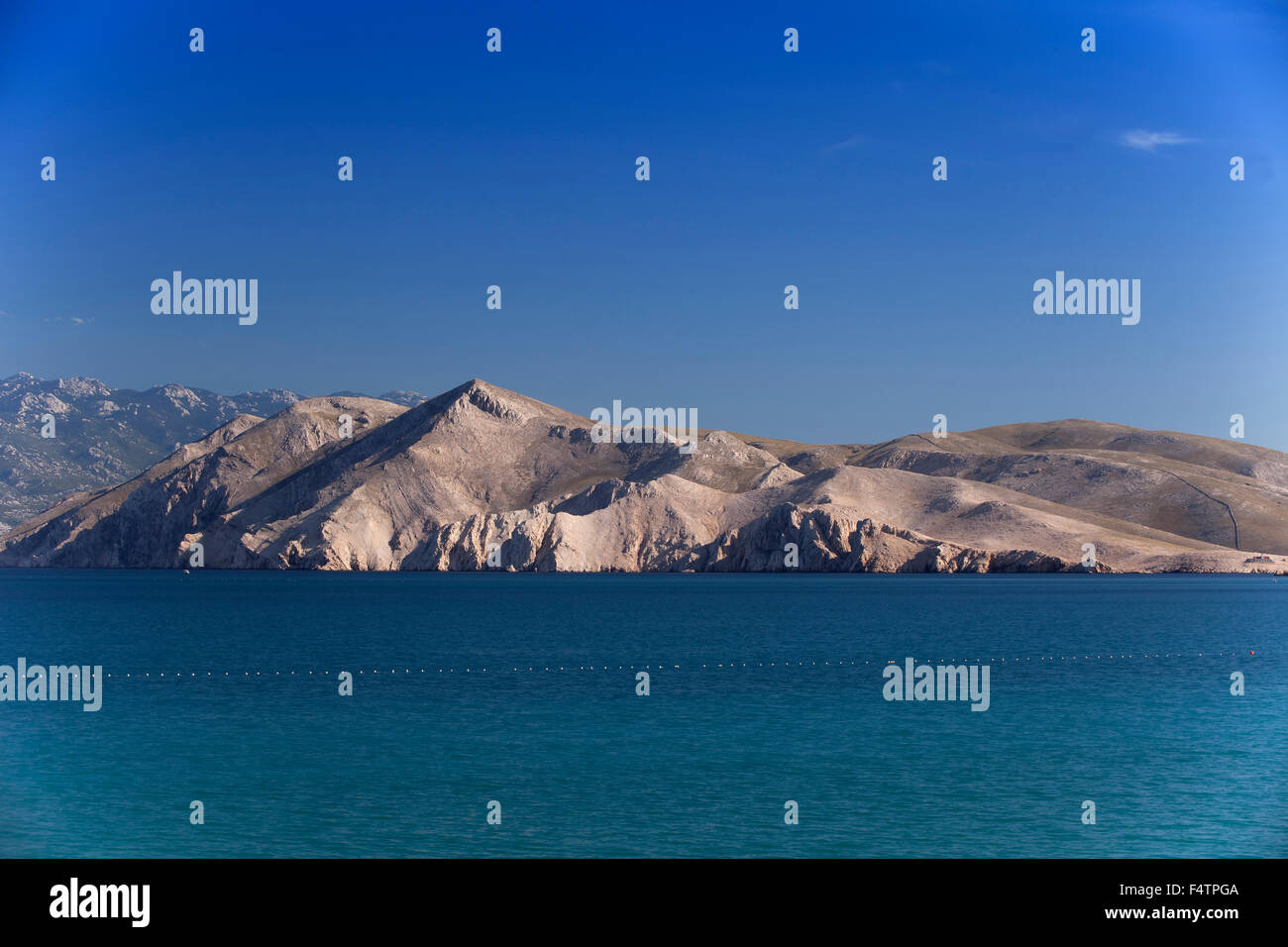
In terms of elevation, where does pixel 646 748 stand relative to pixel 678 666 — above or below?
below

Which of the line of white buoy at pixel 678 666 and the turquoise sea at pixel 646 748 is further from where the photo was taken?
the line of white buoy at pixel 678 666

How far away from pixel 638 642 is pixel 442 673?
70.2 feet

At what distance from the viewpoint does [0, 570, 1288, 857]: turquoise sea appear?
2753 centimetres

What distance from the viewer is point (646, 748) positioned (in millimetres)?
38062

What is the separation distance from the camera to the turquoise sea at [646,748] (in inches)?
1084

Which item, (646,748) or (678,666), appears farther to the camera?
(678,666)

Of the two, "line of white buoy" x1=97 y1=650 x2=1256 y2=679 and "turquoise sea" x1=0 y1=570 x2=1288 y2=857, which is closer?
"turquoise sea" x1=0 y1=570 x2=1288 y2=857
